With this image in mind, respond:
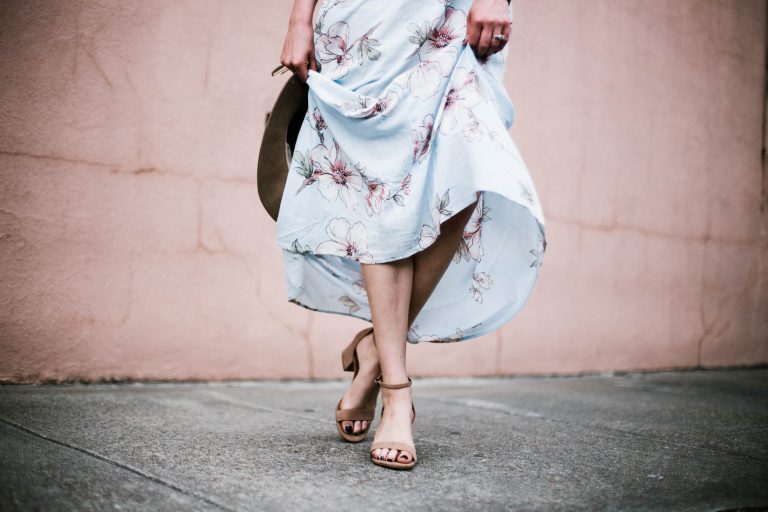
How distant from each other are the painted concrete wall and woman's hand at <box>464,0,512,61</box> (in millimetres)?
1123

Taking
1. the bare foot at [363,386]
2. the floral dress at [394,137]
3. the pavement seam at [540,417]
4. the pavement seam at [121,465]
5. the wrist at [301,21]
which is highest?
the wrist at [301,21]

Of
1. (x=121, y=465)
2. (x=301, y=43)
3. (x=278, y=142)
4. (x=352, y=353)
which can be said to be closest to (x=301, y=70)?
(x=301, y=43)

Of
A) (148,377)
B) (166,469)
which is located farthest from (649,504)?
(148,377)

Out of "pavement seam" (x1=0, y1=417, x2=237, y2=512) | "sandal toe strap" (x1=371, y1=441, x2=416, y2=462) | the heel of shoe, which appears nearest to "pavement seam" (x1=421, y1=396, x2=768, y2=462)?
the heel of shoe

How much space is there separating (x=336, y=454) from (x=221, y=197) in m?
1.20

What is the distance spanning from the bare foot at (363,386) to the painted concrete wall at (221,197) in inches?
33.0

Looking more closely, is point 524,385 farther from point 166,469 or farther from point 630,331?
point 166,469

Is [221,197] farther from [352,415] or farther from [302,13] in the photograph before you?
[352,415]

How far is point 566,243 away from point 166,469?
2.41 m

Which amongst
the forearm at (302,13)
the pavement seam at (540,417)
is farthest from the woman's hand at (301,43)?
the pavement seam at (540,417)

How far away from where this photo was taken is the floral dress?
1.42 m

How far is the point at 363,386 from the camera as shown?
5.23 feet

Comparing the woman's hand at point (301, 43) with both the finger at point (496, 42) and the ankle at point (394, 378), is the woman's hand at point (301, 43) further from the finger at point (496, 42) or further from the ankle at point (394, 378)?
the ankle at point (394, 378)

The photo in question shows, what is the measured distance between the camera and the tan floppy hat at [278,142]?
1.59 metres
